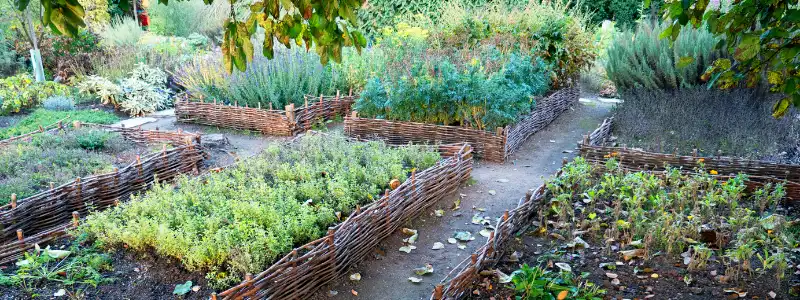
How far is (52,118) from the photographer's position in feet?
26.5

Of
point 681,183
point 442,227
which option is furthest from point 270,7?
point 681,183

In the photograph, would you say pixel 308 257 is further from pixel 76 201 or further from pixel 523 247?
pixel 76 201

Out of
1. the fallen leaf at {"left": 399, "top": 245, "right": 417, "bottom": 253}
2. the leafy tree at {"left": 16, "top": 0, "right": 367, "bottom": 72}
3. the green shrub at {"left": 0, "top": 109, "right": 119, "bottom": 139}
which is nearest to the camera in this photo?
the leafy tree at {"left": 16, "top": 0, "right": 367, "bottom": 72}

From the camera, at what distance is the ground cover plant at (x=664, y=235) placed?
3334mm

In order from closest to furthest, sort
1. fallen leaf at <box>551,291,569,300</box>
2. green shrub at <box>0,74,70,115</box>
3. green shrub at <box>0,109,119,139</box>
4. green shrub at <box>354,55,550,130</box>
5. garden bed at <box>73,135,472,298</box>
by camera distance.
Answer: fallen leaf at <box>551,291,569,300</box> → garden bed at <box>73,135,472,298</box> → green shrub at <box>354,55,550,130</box> → green shrub at <box>0,109,119,139</box> → green shrub at <box>0,74,70,115</box>

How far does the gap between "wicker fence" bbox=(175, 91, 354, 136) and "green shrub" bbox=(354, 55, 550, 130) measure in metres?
1.09

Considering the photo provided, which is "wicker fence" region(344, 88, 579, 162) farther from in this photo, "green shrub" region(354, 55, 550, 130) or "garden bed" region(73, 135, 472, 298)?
"garden bed" region(73, 135, 472, 298)

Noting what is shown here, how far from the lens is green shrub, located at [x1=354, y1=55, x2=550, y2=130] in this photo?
666cm

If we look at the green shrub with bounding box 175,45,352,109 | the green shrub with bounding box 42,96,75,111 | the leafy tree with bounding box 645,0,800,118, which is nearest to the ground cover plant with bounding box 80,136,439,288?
the leafy tree with bounding box 645,0,800,118

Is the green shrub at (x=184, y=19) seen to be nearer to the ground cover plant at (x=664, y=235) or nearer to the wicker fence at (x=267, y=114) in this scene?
the wicker fence at (x=267, y=114)

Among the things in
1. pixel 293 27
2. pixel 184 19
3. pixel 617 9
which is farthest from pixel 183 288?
pixel 617 9

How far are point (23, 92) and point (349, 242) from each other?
25.0 feet

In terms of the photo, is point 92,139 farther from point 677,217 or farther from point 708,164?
point 708,164

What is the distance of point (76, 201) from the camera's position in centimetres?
479
